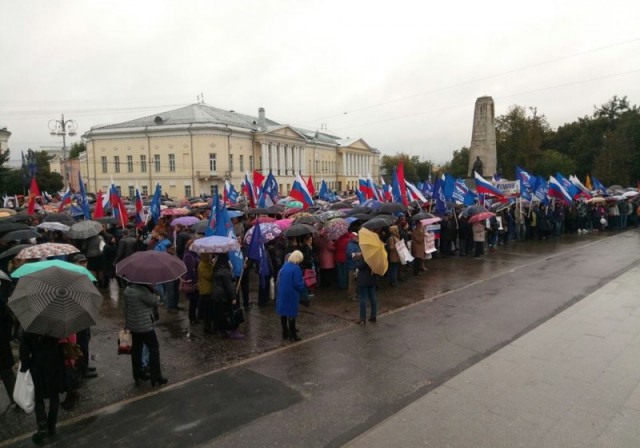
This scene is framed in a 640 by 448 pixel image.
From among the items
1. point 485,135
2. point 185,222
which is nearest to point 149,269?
point 185,222

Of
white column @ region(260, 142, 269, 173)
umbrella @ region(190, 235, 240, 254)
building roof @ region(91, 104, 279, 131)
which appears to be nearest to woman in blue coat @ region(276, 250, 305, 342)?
umbrella @ region(190, 235, 240, 254)

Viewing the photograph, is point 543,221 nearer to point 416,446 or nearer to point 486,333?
point 486,333

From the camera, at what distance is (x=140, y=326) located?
570cm

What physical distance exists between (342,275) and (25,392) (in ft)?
24.2

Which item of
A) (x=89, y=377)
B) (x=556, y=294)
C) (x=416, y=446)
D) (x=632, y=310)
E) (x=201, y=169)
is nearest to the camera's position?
(x=416, y=446)

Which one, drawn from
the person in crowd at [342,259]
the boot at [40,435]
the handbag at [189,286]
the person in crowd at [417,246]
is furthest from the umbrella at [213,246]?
the person in crowd at [417,246]

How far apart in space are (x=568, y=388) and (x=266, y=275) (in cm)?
568

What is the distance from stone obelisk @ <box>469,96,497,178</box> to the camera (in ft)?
97.3

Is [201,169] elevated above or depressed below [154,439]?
above

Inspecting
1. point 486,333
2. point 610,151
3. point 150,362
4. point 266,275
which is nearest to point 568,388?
point 486,333

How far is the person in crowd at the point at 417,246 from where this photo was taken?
12.7 metres

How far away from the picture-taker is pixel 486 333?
758 centimetres

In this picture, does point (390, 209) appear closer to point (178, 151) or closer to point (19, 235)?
point (19, 235)

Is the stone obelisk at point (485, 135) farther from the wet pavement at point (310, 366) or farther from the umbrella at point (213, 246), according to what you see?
the umbrella at point (213, 246)
